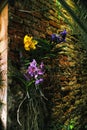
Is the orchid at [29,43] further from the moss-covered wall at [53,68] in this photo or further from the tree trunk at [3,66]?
the tree trunk at [3,66]

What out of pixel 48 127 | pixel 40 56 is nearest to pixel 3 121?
pixel 48 127

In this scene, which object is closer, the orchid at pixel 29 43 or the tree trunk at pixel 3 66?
the tree trunk at pixel 3 66

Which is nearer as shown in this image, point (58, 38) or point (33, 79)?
point (33, 79)

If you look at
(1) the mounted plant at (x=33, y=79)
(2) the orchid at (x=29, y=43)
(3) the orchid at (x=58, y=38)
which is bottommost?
→ (1) the mounted plant at (x=33, y=79)

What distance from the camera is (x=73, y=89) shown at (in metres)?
3.50

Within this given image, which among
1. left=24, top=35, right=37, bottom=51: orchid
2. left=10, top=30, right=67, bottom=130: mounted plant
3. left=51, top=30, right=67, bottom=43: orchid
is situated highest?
left=51, top=30, right=67, bottom=43: orchid

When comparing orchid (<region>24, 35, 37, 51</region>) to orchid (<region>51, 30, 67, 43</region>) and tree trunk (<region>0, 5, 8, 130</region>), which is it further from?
orchid (<region>51, 30, 67, 43</region>)

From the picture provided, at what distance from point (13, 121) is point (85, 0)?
1.39m

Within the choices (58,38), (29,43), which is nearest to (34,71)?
(29,43)

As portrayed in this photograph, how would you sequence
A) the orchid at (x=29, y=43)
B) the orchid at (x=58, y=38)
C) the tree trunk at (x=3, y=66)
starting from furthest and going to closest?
the orchid at (x=58, y=38), the orchid at (x=29, y=43), the tree trunk at (x=3, y=66)

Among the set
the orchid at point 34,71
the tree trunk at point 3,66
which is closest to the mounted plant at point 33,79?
the orchid at point 34,71

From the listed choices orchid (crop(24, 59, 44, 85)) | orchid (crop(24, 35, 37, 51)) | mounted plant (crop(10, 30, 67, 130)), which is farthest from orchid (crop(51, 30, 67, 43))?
orchid (crop(24, 59, 44, 85))

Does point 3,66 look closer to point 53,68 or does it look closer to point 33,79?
point 33,79

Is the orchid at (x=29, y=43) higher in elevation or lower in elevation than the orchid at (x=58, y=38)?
lower
